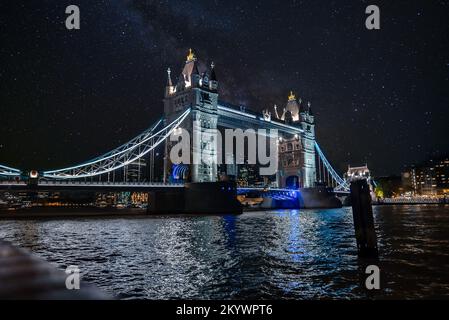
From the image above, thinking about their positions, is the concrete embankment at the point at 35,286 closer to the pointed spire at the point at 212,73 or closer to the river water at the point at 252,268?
A: the river water at the point at 252,268

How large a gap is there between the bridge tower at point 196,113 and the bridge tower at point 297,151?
3781cm

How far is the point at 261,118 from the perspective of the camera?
7206 cm

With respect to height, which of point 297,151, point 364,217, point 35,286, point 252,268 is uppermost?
point 297,151

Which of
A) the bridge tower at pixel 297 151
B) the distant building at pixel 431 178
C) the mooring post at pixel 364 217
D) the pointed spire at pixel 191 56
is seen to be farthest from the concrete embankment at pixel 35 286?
the distant building at pixel 431 178

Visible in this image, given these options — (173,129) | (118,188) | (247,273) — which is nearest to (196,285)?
(247,273)

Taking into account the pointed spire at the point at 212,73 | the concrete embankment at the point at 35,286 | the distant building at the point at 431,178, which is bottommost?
the concrete embankment at the point at 35,286

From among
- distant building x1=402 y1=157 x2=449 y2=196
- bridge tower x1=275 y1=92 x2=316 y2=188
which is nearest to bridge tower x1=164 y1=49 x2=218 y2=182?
bridge tower x1=275 y1=92 x2=316 y2=188

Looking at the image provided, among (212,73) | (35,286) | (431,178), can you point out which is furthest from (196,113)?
(431,178)

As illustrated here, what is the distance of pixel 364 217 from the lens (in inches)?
494

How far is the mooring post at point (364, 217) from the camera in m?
12.4

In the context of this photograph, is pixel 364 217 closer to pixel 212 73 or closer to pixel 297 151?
pixel 212 73

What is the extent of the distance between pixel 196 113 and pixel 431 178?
13648 centimetres
